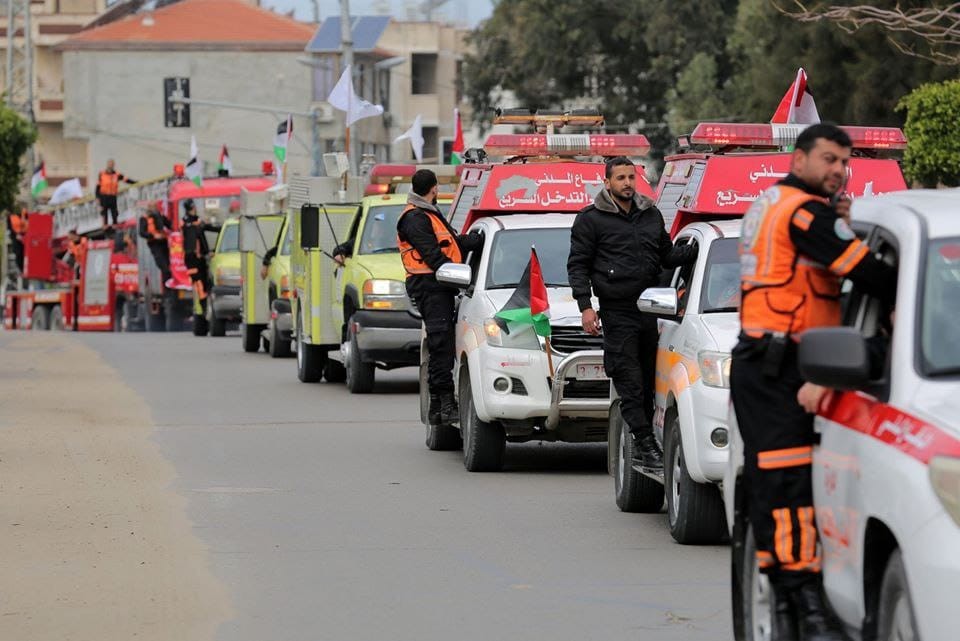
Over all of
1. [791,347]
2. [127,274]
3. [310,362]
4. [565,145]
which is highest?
[565,145]

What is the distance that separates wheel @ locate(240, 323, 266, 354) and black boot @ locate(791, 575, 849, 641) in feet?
80.1

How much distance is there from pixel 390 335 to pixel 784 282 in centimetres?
1417

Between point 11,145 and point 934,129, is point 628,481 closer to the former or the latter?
point 934,129

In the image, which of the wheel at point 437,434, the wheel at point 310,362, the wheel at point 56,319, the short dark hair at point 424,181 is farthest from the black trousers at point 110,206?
the short dark hair at point 424,181

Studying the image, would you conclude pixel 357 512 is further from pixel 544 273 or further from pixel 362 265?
pixel 362 265

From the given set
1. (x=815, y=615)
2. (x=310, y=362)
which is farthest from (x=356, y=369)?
(x=815, y=615)

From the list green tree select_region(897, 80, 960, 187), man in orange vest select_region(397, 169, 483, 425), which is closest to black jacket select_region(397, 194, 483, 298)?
man in orange vest select_region(397, 169, 483, 425)

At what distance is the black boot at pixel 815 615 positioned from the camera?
644cm

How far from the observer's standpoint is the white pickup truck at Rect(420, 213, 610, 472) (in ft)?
43.4

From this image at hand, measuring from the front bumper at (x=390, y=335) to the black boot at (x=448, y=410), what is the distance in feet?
18.4

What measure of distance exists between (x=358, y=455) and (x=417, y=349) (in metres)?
5.19

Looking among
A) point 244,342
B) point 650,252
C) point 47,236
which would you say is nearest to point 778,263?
point 650,252

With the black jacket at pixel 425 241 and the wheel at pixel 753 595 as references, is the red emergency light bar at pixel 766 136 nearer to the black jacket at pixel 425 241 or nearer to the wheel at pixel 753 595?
the black jacket at pixel 425 241

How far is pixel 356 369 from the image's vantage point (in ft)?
70.1
